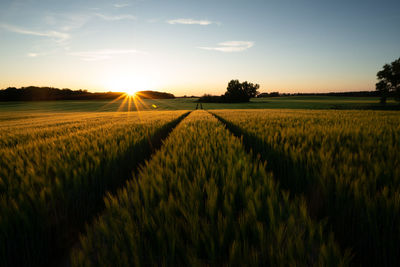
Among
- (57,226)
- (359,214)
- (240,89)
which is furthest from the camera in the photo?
(240,89)

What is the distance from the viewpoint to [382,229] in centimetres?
90

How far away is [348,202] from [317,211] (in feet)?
0.78

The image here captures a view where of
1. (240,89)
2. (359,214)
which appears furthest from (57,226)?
(240,89)

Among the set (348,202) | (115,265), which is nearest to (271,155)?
(348,202)

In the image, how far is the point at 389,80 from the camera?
37.0m

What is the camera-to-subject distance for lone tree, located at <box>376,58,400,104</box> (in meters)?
35.9

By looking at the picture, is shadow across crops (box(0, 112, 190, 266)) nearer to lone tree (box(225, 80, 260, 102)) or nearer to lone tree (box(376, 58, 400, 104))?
lone tree (box(376, 58, 400, 104))

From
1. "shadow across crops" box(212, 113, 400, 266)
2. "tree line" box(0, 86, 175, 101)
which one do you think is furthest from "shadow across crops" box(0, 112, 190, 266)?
"tree line" box(0, 86, 175, 101)

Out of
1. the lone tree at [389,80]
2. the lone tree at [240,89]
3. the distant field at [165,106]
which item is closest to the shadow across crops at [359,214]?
the distant field at [165,106]

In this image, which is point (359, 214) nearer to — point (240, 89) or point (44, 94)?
point (240, 89)

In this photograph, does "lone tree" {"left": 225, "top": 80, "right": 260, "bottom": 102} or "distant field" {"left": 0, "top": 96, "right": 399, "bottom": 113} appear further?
"lone tree" {"left": 225, "top": 80, "right": 260, "bottom": 102}

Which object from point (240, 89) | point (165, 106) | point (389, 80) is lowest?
point (165, 106)

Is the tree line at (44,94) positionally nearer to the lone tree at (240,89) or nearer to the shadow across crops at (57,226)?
the lone tree at (240,89)

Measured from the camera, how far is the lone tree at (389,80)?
35.9 m
